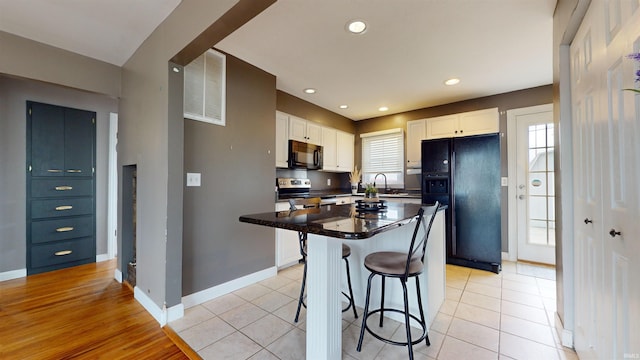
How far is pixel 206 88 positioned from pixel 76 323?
7.26ft

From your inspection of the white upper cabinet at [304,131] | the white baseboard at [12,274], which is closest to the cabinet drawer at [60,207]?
the white baseboard at [12,274]

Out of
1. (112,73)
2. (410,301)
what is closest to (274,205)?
(410,301)

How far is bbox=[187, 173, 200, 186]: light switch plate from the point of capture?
7.40 ft

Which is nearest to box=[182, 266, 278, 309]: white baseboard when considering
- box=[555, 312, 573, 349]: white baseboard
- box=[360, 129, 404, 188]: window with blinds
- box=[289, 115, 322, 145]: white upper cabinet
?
box=[289, 115, 322, 145]: white upper cabinet

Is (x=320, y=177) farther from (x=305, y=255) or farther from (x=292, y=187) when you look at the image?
(x=305, y=255)

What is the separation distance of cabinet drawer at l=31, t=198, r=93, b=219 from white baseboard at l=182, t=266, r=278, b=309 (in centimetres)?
237

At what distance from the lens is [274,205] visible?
3.01 m

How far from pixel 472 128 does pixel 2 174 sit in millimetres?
5898

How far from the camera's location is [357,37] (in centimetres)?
225

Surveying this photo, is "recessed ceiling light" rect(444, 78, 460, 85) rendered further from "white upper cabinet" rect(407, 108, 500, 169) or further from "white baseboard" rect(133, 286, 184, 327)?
"white baseboard" rect(133, 286, 184, 327)

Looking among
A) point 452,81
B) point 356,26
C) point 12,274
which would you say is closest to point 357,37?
point 356,26

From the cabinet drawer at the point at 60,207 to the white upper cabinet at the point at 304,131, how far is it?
2.92 metres

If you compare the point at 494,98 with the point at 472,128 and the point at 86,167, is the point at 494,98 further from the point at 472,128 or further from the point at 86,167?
the point at 86,167

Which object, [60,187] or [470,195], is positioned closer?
[60,187]
